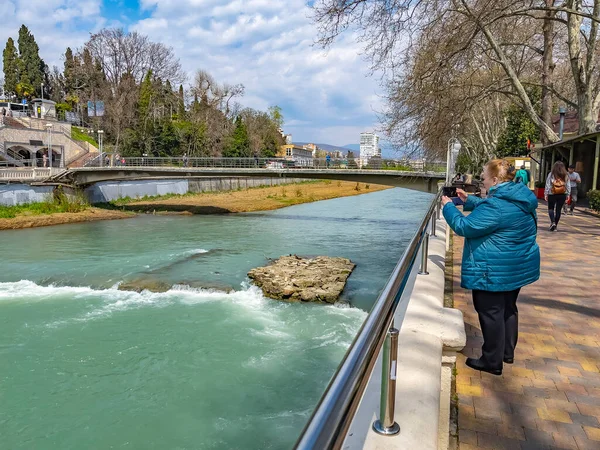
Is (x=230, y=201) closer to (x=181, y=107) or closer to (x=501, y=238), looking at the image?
(x=181, y=107)

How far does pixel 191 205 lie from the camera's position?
38906 millimetres

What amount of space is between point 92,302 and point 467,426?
11.7 m

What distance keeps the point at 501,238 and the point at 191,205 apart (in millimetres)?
36957

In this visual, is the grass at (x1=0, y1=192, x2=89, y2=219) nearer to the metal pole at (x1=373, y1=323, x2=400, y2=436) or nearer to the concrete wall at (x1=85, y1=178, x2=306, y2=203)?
the concrete wall at (x1=85, y1=178, x2=306, y2=203)

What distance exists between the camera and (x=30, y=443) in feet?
22.5

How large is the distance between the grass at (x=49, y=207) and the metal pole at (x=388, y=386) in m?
30.8

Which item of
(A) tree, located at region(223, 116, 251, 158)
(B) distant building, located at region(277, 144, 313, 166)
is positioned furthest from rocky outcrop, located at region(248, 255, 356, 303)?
(B) distant building, located at region(277, 144, 313, 166)

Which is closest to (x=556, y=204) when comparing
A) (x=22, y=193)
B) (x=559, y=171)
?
(x=559, y=171)

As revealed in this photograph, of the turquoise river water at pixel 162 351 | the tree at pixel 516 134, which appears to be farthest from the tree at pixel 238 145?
the turquoise river water at pixel 162 351

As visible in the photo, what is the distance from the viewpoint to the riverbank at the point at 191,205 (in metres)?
28.7

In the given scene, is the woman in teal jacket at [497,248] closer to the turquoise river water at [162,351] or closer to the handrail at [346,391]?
the handrail at [346,391]

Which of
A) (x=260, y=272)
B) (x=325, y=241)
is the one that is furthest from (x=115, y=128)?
(x=260, y=272)

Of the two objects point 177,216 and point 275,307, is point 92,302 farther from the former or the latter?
point 177,216

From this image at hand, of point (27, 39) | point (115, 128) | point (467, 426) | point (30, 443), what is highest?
point (27, 39)
